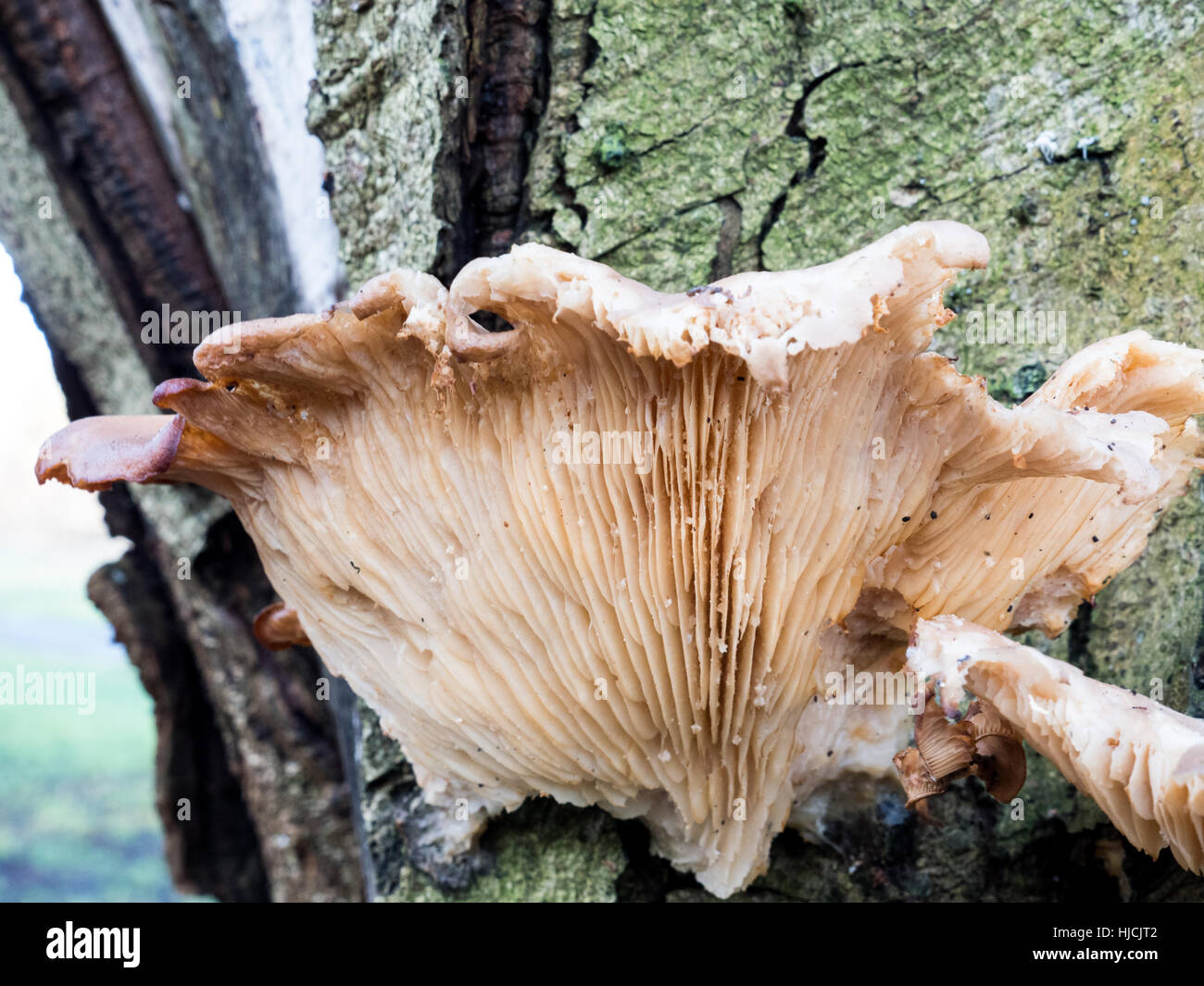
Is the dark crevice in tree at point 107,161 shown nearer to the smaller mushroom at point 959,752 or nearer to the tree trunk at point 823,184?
the tree trunk at point 823,184

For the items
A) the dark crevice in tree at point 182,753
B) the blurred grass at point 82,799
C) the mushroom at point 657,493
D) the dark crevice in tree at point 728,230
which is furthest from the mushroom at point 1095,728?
the blurred grass at point 82,799

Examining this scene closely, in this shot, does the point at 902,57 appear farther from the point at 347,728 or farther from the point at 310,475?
the point at 347,728

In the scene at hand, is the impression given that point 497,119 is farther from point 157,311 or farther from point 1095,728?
point 157,311

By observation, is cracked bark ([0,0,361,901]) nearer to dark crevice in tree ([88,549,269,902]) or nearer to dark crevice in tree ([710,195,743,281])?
dark crevice in tree ([88,549,269,902])

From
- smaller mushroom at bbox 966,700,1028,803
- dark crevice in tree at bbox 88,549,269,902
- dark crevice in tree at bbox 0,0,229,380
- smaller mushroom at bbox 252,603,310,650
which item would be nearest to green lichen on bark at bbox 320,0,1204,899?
smaller mushroom at bbox 966,700,1028,803

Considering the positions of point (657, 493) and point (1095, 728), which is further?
point (657, 493)

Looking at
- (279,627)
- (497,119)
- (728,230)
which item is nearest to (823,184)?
(728,230)
